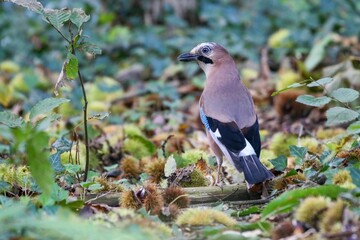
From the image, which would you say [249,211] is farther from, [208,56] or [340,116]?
[208,56]

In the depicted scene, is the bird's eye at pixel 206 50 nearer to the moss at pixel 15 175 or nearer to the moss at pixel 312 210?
the moss at pixel 15 175

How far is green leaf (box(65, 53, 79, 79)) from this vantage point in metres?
3.87

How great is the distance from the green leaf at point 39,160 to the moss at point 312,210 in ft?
3.54

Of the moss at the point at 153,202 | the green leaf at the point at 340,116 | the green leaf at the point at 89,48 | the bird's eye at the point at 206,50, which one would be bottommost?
the moss at the point at 153,202

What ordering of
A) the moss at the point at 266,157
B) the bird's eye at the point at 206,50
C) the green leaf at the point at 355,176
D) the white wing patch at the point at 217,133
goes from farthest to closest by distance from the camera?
the bird's eye at the point at 206,50 → the moss at the point at 266,157 → the white wing patch at the point at 217,133 → the green leaf at the point at 355,176

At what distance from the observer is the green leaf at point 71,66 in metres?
3.87

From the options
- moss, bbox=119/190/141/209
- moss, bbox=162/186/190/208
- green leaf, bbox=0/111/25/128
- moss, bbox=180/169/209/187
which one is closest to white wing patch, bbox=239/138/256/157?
moss, bbox=180/169/209/187

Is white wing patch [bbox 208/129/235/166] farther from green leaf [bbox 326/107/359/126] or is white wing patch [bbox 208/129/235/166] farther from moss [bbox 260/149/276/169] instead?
green leaf [bbox 326/107/359/126]

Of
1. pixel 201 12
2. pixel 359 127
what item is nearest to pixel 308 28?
pixel 201 12

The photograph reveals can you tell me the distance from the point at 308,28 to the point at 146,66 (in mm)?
2182

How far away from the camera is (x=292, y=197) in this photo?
3.27 m

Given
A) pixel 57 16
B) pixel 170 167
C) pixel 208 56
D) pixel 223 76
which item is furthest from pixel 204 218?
pixel 208 56

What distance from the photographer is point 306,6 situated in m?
9.98

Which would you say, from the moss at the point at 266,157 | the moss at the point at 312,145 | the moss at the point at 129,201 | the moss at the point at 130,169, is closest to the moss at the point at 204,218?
the moss at the point at 129,201
